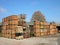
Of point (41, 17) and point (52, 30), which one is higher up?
point (41, 17)

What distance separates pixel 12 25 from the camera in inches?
848

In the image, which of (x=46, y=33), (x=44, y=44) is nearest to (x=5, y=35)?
(x=46, y=33)

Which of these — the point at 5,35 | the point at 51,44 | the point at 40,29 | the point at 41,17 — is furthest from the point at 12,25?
the point at 41,17

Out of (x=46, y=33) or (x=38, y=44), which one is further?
(x=46, y=33)

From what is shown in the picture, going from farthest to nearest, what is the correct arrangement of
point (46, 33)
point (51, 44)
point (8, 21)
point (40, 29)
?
point (46, 33) < point (40, 29) < point (8, 21) < point (51, 44)

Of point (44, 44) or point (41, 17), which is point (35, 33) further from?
point (41, 17)

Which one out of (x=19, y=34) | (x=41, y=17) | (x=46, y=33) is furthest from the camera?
(x=41, y=17)

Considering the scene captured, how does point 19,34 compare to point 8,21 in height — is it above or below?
below

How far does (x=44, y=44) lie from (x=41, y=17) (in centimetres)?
5335

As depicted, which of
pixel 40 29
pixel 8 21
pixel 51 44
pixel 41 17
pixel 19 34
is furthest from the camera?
pixel 41 17

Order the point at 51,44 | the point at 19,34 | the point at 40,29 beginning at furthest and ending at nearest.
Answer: the point at 40,29
the point at 19,34
the point at 51,44

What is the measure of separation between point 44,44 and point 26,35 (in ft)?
23.9

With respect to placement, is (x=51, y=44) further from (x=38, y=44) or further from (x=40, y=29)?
(x=40, y=29)

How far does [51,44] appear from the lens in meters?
14.4
